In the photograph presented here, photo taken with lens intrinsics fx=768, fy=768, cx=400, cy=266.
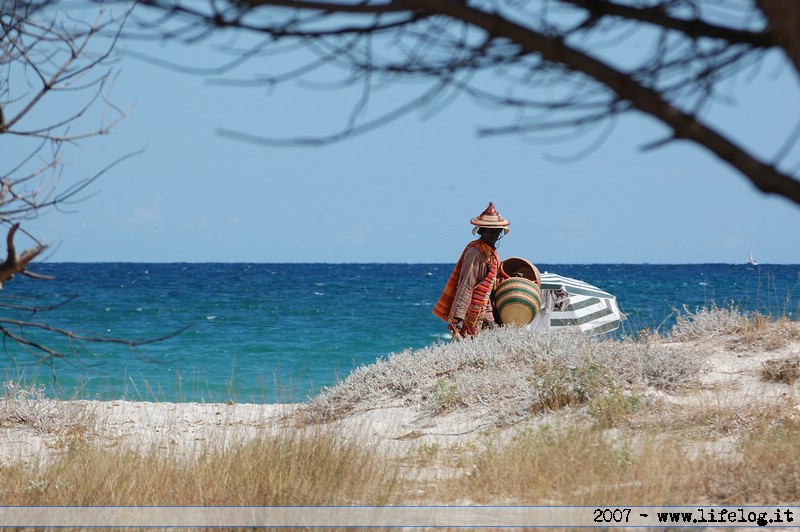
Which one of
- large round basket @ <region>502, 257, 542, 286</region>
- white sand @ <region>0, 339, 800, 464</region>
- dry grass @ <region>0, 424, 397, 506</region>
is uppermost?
large round basket @ <region>502, 257, 542, 286</region>

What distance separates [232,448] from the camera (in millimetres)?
5906

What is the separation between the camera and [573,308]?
1138 centimetres

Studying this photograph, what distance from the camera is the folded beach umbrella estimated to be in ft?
36.8

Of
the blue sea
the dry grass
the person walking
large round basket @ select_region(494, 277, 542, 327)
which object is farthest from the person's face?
the dry grass

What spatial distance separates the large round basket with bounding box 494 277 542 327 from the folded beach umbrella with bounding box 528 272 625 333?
2.23 ft

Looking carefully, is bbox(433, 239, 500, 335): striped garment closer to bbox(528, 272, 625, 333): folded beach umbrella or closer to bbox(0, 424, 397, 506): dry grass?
bbox(528, 272, 625, 333): folded beach umbrella

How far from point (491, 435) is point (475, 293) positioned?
9.34 ft

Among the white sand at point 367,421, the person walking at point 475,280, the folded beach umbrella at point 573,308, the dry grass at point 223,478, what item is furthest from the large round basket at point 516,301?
the dry grass at point 223,478

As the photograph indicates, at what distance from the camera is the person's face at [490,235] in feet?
32.1

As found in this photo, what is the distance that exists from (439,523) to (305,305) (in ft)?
107

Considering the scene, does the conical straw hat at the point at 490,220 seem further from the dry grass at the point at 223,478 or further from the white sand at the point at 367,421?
the dry grass at the point at 223,478

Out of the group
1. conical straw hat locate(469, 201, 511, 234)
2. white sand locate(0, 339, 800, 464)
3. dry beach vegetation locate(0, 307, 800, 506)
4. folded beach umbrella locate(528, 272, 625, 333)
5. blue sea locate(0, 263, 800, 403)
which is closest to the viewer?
dry beach vegetation locate(0, 307, 800, 506)

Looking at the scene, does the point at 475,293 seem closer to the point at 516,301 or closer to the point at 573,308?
the point at 516,301

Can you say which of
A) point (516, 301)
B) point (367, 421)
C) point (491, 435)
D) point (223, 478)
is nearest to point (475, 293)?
point (516, 301)
